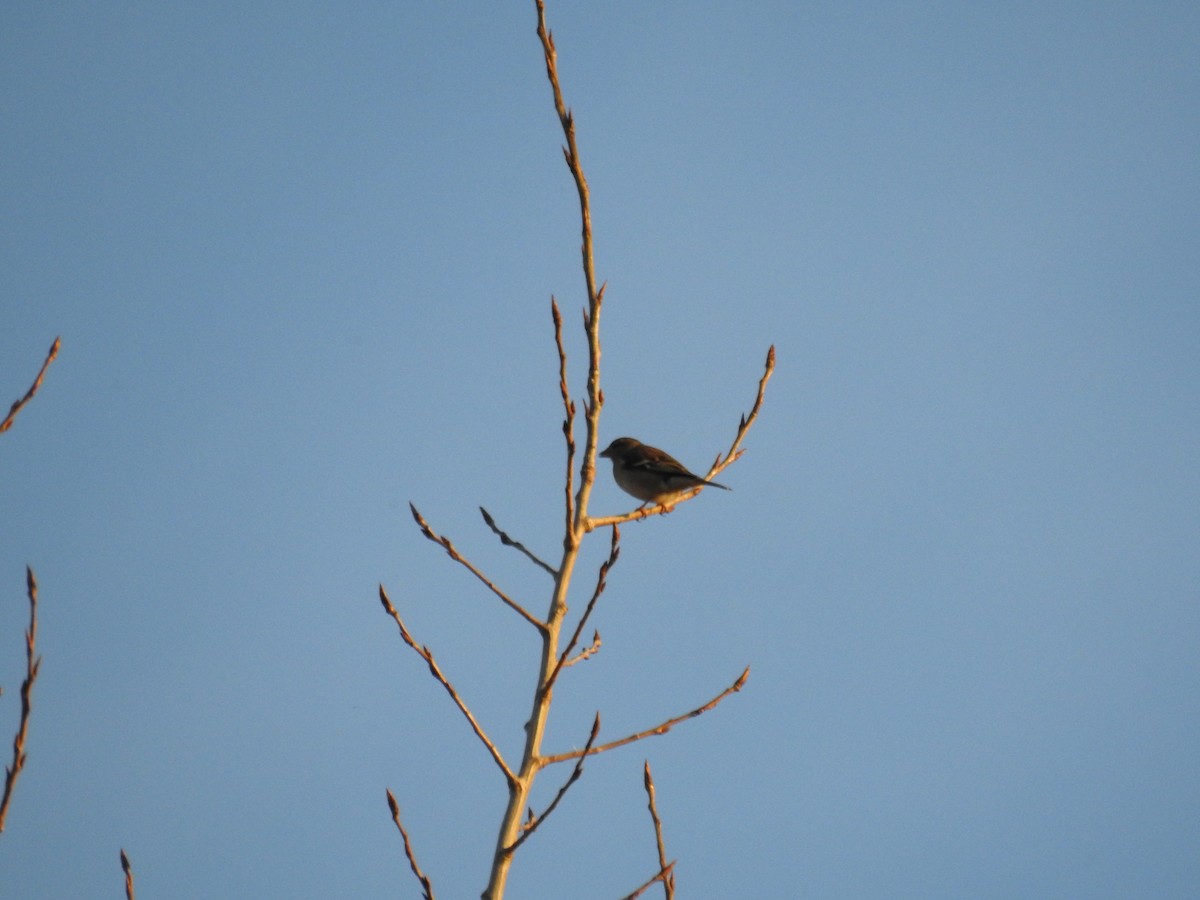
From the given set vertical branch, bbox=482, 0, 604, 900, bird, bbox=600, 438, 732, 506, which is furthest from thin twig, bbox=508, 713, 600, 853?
bird, bbox=600, 438, 732, 506

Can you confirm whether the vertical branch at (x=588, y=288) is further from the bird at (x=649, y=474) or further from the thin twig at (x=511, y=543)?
the bird at (x=649, y=474)

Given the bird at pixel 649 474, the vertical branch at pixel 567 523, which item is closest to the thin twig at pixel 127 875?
the vertical branch at pixel 567 523

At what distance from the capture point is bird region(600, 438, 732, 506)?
9.89 metres

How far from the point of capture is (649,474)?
402 inches

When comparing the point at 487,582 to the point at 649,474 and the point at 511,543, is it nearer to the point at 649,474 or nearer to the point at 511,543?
the point at 511,543

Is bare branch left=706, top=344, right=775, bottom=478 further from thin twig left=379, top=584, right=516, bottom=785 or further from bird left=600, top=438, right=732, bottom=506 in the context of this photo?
bird left=600, top=438, right=732, bottom=506

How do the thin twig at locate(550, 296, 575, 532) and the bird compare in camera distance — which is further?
the bird

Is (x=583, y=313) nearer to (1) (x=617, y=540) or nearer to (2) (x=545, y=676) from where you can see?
(1) (x=617, y=540)

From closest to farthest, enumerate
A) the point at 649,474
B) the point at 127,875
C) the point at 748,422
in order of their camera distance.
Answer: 1. the point at 127,875
2. the point at 748,422
3. the point at 649,474

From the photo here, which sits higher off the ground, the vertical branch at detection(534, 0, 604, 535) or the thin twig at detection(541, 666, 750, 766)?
the vertical branch at detection(534, 0, 604, 535)

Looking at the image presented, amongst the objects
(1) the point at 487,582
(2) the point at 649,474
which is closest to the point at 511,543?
(1) the point at 487,582

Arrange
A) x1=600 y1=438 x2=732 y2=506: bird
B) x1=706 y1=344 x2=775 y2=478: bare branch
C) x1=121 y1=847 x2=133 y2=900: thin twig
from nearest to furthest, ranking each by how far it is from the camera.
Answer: x1=121 y1=847 x2=133 y2=900: thin twig
x1=706 y1=344 x2=775 y2=478: bare branch
x1=600 y1=438 x2=732 y2=506: bird

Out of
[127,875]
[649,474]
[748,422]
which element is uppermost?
[649,474]

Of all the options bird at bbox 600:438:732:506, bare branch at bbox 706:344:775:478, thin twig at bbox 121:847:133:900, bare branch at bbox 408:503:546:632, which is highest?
bird at bbox 600:438:732:506
